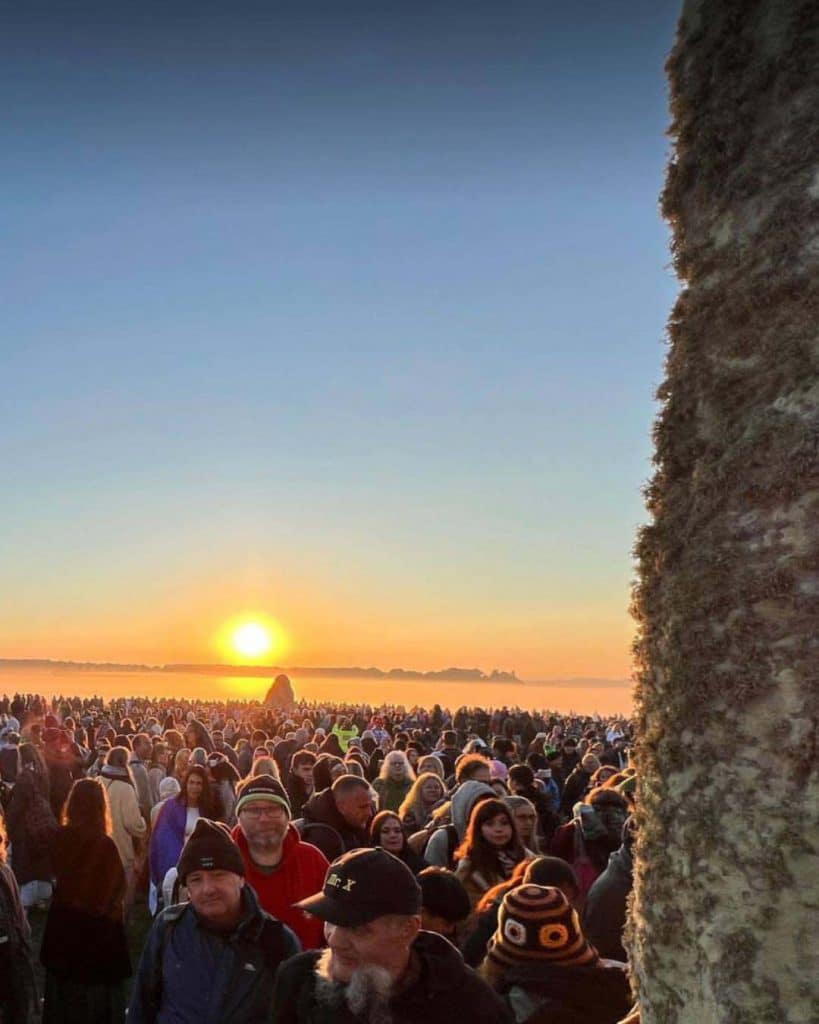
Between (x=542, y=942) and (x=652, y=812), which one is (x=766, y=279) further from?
(x=542, y=942)

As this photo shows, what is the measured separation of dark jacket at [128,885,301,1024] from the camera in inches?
141

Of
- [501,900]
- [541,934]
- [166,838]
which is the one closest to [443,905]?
[501,900]

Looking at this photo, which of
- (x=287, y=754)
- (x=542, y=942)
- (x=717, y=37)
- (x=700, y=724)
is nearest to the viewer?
(x=700, y=724)

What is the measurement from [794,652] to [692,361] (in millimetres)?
501

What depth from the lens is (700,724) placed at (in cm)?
136

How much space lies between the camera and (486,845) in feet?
17.4

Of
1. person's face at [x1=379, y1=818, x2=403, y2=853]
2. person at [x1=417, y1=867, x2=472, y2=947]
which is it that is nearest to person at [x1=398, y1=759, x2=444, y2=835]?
person's face at [x1=379, y1=818, x2=403, y2=853]

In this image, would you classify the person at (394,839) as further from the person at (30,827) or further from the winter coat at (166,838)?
the person at (30,827)

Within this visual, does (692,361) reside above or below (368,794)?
above

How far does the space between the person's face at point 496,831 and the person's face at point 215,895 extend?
183 cm

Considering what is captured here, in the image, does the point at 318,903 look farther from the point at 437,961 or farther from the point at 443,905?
the point at 443,905

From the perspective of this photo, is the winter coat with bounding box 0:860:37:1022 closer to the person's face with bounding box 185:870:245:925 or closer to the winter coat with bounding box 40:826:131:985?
the person's face with bounding box 185:870:245:925

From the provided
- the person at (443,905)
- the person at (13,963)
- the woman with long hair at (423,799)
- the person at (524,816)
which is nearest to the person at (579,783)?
the woman with long hair at (423,799)

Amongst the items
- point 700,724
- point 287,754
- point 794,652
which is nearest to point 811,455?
point 794,652
